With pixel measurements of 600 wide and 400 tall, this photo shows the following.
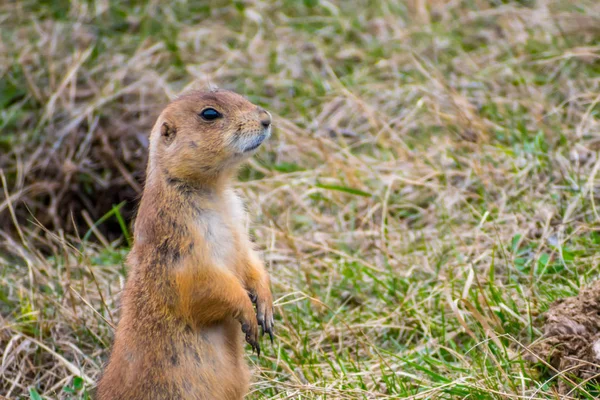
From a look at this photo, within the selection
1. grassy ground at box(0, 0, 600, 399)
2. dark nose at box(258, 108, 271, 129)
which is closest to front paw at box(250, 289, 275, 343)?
grassy ground at box(0, 0, 600, 399)

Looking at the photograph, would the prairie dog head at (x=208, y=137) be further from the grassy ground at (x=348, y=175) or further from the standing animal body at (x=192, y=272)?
the grassy ground at (x=348, y=175)

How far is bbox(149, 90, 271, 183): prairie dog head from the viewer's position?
11.2 feet

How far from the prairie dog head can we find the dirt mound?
1421 mm

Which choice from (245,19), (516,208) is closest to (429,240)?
(516,208)

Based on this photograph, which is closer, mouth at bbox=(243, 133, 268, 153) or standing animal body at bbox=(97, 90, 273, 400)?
standing animal body at bbox=(97, 90, 273, 400)

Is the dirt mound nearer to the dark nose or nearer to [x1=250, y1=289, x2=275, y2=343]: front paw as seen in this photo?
[x1=250, y1=289, x2=275, y2=343]: front paw

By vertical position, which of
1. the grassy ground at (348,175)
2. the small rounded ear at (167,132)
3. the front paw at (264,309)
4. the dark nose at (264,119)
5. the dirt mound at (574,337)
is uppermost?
the dark nose at (264,119)

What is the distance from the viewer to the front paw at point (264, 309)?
11.6 feet

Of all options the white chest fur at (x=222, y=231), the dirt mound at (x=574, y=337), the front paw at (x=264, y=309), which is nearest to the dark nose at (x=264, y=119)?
the white chest fur at (x=222, y=231)

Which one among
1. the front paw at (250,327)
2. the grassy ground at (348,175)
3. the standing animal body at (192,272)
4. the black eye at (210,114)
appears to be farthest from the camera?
the grassy ground at (348,175)

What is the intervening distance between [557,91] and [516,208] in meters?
1.48

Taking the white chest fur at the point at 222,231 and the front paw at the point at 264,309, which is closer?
the white chest fur at the point at 222,231

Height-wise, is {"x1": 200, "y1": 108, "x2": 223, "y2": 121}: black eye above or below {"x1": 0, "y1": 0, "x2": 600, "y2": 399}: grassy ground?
above

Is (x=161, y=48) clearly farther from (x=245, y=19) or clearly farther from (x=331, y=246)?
(x=331, y=246)
